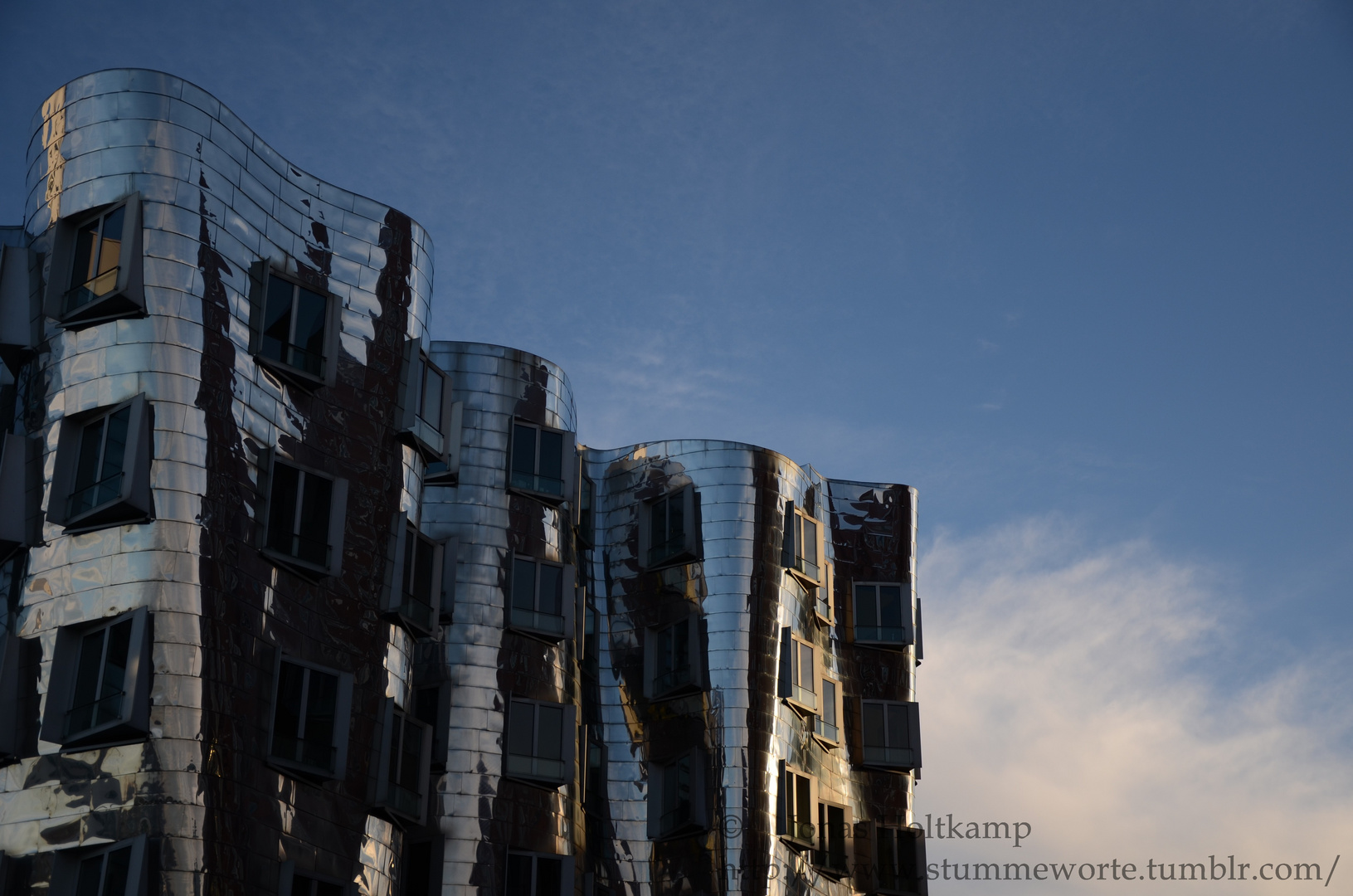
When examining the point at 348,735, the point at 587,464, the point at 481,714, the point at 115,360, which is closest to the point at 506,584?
the point at 481,714

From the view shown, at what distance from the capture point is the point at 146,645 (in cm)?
2370

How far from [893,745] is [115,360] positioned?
26.5 meters

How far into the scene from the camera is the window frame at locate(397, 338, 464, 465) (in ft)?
98.4

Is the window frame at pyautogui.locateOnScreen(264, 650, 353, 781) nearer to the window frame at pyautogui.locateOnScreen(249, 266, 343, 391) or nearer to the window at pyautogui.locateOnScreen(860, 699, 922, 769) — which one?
the window frame at pyautogui.locateOnScreen(249, 266, 343, 391)

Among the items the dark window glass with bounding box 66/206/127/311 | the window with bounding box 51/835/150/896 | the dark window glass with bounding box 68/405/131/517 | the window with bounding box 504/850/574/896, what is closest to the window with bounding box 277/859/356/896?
the window with bounding box 51/835/150/896

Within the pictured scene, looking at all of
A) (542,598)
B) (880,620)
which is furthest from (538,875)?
(880,620)

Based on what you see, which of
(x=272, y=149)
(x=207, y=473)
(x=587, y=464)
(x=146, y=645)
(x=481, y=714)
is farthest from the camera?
(x=587, y=464)

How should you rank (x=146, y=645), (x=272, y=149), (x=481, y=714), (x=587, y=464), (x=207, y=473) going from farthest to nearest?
(x=587, y=464) < (x=481, y=714) < (x=272, y=149) < (x=207, y=473) < (x=146, y=645)

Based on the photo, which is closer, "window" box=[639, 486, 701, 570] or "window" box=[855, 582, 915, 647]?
"window" box=[639, 486, 701, 570]

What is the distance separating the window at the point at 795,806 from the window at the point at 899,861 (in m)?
3.53

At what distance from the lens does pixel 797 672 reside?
41906 millimetres

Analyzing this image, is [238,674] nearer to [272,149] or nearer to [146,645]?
[146,645]

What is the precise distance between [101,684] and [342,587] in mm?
4951

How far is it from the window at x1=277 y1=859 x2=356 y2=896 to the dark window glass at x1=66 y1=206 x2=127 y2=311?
10042mm
